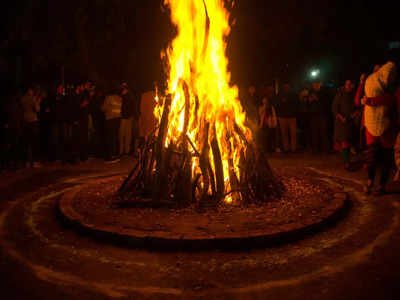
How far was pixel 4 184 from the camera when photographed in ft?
28.8

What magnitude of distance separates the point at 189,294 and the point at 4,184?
6.70 m

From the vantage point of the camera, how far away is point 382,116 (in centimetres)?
661

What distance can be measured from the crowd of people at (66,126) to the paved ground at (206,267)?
5704mm

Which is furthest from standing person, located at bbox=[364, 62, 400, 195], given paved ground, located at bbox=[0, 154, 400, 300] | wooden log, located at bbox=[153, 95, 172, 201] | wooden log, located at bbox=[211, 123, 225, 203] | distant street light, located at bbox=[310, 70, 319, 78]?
distant street light, located at bbox=[310, 70, 319, 78]

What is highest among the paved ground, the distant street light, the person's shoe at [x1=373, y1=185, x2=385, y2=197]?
the distant street light

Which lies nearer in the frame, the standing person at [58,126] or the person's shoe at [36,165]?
the person's shoe at [36,165]

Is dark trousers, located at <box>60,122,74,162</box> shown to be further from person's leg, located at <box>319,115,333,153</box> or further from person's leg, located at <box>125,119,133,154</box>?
person's leg, located at <box>319,115,333,153</box>

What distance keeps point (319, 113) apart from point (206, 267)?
9.71 m

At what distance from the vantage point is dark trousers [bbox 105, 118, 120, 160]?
39.8 ft

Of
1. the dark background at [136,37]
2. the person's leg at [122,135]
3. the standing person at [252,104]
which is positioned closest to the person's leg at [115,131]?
the person's leg at [122,135]

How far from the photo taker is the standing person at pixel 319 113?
1277cm

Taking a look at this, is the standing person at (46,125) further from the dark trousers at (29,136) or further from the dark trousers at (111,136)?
the dark trousers at (111,136)

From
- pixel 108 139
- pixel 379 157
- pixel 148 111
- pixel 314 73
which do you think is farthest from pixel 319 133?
pixel 314 73

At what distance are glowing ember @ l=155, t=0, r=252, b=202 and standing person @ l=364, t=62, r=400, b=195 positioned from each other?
210 centimetres
